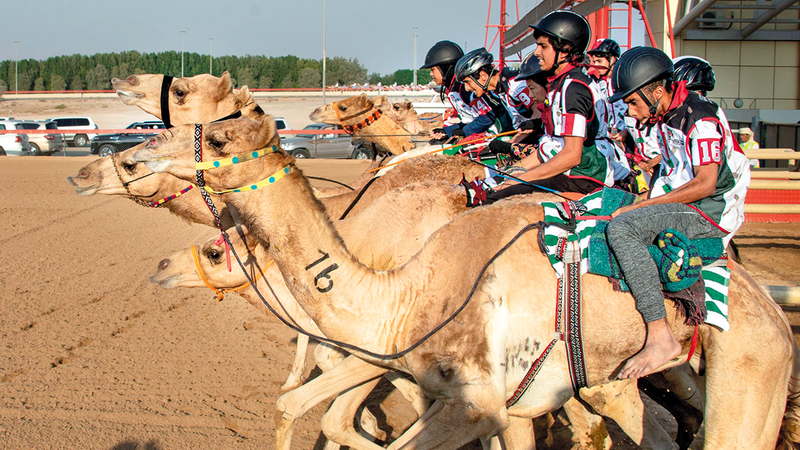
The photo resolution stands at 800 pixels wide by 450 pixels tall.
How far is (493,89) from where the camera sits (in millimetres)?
7090

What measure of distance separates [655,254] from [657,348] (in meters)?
0.51

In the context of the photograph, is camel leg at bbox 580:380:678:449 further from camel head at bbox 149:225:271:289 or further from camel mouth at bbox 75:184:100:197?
camel mouth at bbox 75:184:100:197

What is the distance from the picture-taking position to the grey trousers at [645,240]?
3.57 m

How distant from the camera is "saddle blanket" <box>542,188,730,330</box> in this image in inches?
142

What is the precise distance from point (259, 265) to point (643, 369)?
2.89 metres

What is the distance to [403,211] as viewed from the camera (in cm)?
517

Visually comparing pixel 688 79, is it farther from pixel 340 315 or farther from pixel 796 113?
pixel 796 113

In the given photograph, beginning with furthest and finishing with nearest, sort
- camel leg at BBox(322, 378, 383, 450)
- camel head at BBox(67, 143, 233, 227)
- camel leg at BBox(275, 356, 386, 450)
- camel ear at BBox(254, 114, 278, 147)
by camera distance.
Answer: camel head at BBox(67, 143, 233, 227)
camel leg at BBox(322, 378, 383, 450)
camel leg at BBox(275, 356, 386, 450)
camel ear at BBox(254, 114, 278, 147)

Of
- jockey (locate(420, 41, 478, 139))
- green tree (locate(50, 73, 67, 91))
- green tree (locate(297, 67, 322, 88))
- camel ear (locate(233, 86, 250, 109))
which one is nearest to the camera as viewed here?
camel ear (locate(233, 86, 250, 109))

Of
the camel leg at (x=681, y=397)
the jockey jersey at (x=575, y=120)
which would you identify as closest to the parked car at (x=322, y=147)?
the jockey jersey at (x=575, y=120)

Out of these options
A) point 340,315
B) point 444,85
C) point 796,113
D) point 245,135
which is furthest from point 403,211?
point 796,113

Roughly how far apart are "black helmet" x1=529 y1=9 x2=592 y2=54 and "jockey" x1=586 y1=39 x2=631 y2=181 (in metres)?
0.35

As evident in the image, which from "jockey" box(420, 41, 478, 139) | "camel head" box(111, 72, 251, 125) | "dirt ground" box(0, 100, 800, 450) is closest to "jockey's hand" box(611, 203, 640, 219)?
"dirt ground" box(0, 100, 800, 450)

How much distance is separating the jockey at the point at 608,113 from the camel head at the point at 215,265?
2.78 m
